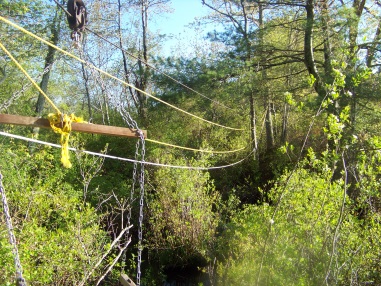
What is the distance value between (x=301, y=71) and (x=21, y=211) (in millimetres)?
6243

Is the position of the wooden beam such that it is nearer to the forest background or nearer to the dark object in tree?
the forest background

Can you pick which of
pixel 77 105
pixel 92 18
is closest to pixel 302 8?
pixel 92 18

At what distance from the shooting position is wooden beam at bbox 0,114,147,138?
258 cm

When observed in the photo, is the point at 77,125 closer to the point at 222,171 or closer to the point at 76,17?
the point at 76,17

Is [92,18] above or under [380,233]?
above

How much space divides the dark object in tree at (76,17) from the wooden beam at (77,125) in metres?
1.35

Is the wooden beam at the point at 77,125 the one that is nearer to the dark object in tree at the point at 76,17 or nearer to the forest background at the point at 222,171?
the forest background at the point at 222,171

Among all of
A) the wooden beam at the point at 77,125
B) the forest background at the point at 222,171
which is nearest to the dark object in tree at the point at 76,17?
the forest background at the point at 222,171

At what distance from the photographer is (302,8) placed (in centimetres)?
812

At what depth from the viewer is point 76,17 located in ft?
12.4

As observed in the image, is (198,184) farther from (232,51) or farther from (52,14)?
(52,14)

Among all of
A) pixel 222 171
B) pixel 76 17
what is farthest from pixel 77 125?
pixel 222 171

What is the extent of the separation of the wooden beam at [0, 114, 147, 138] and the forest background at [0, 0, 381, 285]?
0.21 metres

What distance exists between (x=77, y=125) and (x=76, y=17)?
144 centimetres
